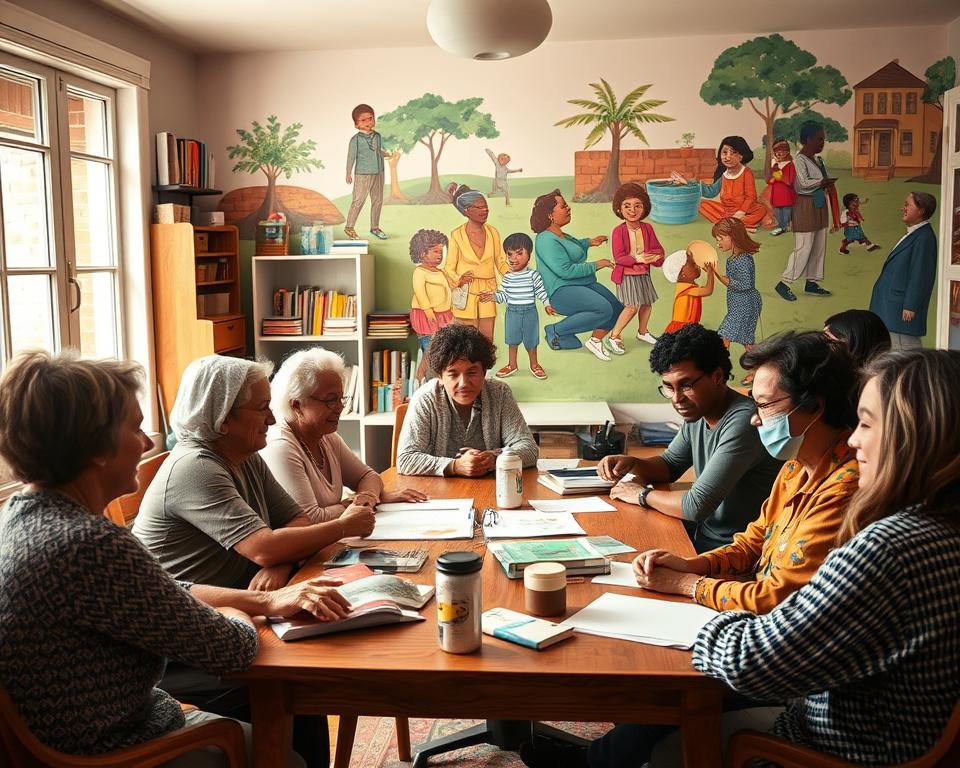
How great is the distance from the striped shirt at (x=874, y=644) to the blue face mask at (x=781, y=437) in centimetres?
58

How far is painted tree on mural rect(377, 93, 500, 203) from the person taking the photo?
17.4 ft

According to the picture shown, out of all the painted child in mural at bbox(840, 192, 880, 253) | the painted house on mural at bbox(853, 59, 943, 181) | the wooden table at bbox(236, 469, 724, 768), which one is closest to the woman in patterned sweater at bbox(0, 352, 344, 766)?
the wooden table at bbox(236, 469, 724, 768)

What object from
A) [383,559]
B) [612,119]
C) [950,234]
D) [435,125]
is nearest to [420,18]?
[435,125]

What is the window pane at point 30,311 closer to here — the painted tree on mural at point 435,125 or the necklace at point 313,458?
the necklace at point 313,458

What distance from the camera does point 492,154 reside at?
5316 mm

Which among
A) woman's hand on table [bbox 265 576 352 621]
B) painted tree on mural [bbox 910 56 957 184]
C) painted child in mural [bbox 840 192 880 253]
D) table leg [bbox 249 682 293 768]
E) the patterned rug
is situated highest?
painted tree on mural [bbox 910 56 957 184]

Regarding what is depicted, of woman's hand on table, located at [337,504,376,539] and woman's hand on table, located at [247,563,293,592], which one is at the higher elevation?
woman's hand on table, located at [337,504,376,539]

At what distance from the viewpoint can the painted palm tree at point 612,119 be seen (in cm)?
520

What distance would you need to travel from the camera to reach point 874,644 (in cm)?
140

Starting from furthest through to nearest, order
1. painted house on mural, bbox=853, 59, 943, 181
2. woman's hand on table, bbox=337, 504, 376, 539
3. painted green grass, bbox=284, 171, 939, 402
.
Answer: painted green grass, bbox=284, 171, 939, 402 < painted house on mural, bbox=853, 59, 943, 181 < woman's hand on table, bbox=337, 504, 376, 539

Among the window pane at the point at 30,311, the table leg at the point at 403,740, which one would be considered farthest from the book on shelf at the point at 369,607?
the window pane at the point at 30,311

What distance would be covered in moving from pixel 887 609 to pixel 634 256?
13.4 feet

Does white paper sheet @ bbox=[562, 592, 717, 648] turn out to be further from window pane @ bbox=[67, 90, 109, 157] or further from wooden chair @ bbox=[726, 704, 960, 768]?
window pane @ bbox=[67, 90, 109, 157]

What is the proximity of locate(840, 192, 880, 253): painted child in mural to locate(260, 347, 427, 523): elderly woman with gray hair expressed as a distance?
339 cm
